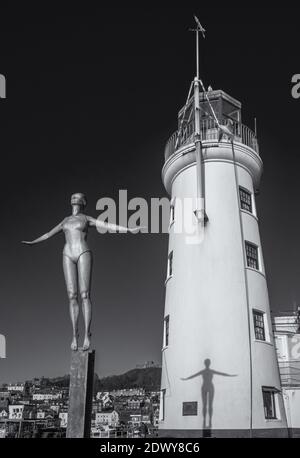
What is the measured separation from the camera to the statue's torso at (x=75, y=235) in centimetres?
880

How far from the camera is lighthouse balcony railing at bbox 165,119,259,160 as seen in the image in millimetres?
24438

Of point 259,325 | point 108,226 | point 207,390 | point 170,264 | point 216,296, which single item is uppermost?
point 170,264

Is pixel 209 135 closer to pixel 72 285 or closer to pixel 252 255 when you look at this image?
pixel 252 255

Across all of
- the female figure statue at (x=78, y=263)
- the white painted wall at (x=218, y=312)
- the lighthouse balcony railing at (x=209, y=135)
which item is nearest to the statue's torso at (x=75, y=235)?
the female figure statue at (x=78, y=263)

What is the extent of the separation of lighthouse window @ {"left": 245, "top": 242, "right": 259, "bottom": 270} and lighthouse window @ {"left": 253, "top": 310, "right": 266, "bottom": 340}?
7.91 feet

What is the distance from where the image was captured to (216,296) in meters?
20.8

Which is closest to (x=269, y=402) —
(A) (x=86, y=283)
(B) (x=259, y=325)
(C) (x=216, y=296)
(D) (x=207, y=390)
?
(D) (x=207, y=390)

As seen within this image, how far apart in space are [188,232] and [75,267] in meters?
14.6

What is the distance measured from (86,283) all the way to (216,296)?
13050 millimetres

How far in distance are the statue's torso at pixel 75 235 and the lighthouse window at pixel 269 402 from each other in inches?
555

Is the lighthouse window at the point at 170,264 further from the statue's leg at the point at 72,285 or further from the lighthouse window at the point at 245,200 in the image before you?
the statue's leg at the point at 72,285
